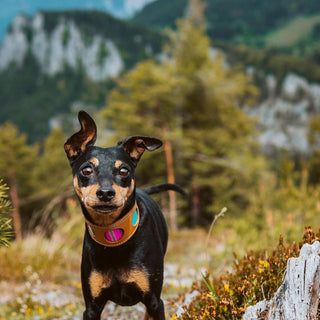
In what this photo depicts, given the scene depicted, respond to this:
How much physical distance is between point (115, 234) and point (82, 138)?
0.59 metres

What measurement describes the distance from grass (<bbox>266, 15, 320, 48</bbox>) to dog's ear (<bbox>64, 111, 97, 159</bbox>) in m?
124

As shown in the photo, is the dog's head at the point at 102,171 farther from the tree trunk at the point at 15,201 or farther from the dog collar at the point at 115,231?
the tree trunk at the point at 15,201

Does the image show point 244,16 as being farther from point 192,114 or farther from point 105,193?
point 105,193

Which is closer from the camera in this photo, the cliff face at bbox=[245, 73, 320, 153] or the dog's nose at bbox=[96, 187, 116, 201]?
the dog's nose at bbox=[96, 187, 116, 201]

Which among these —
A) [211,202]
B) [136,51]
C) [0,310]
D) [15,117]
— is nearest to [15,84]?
[15,117]

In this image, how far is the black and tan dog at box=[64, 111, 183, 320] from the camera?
70.0 inches

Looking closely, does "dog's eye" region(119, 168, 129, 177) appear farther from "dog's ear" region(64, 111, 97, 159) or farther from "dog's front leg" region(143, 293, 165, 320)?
"dog's front leg" region(143, 293, 165, 320)

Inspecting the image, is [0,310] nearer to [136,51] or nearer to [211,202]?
[211,202]

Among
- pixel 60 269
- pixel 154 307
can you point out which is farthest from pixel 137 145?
pixel 60 269

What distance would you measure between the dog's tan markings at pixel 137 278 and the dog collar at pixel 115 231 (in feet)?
0.60

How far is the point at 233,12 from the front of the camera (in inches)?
5768

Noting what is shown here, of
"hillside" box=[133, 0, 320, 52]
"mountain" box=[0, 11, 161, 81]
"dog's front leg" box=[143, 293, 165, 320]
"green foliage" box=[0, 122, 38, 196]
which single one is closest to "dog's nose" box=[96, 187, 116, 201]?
"dog's front leg" box=[143, 293, 165, 320]

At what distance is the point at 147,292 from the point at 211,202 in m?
17.3

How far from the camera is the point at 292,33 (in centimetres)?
11956
